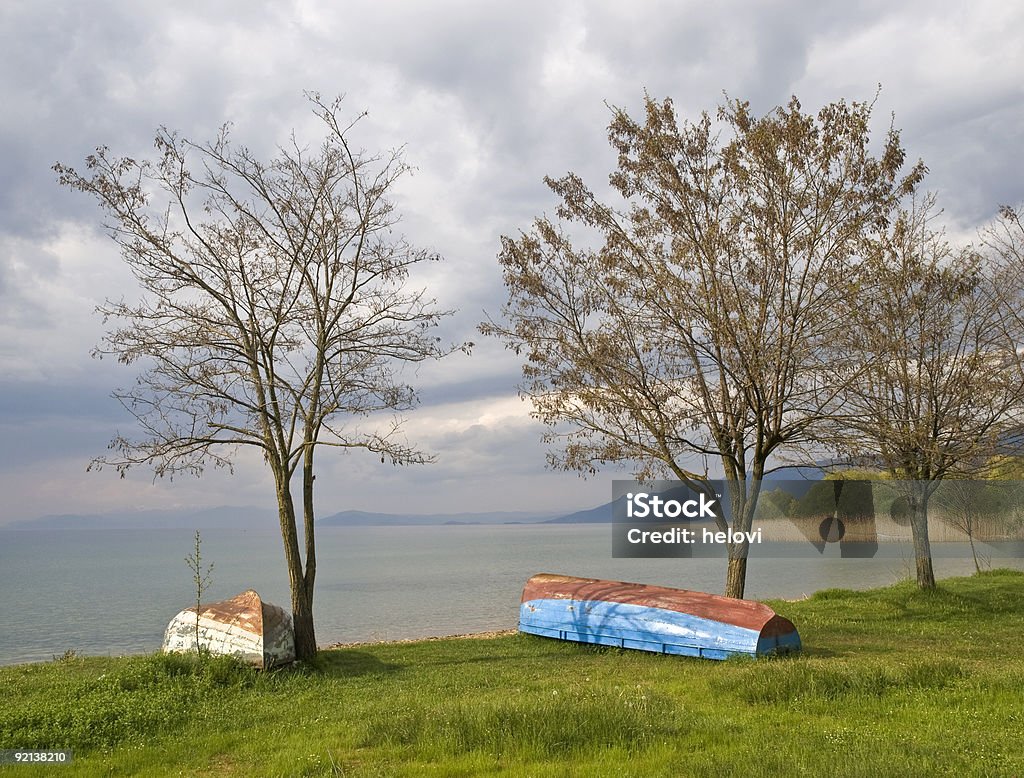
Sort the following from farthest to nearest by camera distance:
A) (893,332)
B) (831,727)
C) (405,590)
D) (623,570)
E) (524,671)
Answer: (623,570) < (405,590) < (893,332) < (524,671) < (831,727)

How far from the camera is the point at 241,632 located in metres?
14.3

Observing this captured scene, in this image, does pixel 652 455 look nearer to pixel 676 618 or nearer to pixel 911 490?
pixel 676 618

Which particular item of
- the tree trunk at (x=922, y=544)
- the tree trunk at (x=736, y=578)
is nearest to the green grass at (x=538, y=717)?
the tree trunk at (x=736, y=578)

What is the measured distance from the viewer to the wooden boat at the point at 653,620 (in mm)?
14812

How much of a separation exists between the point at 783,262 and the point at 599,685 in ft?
37.3

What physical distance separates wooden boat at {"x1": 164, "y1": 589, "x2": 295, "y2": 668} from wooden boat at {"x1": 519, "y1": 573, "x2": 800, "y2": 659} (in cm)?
615

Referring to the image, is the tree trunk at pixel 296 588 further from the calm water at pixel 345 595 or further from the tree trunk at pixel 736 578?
the calm water at pixel 345 595

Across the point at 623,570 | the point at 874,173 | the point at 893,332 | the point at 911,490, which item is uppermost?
the point at 874,173

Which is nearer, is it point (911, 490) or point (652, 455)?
point (652, 455)

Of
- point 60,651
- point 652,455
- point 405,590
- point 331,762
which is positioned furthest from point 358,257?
point 405,590

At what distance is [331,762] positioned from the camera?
288 inches

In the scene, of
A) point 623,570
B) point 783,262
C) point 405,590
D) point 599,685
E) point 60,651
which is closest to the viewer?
point 599,685

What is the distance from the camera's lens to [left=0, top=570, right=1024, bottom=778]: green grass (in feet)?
23.6

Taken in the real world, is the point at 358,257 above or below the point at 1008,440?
above
